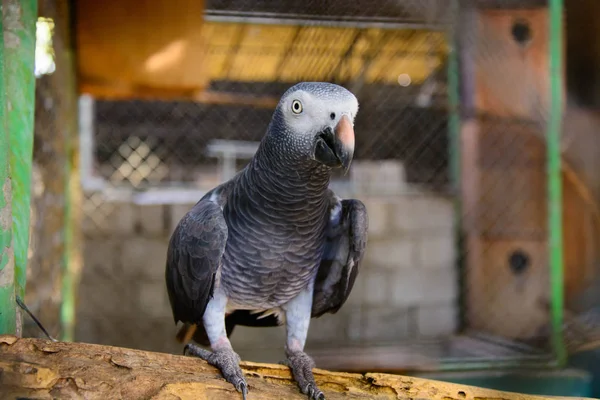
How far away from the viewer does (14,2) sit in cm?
108

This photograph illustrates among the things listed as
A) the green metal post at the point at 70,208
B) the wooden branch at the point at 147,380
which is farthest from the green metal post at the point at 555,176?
the green metal post at the point at 70,208

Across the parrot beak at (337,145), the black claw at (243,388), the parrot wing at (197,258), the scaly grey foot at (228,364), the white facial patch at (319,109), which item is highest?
the white facial patch at (319,109)

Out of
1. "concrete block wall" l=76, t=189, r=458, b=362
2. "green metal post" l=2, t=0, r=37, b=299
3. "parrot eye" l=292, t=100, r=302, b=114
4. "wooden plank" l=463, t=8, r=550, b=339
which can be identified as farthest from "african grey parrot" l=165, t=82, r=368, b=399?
"wooden plank" l=463, t=8, r=550, b=339

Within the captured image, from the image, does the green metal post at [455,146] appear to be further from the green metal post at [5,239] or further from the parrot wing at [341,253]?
the green metal post at [5,239]

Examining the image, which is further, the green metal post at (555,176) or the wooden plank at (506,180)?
the wooden plank at (506,180)

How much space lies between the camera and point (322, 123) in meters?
0.98

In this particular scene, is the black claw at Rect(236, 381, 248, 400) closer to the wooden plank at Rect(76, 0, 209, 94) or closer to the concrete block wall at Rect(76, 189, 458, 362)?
the wooden plank at Rect(76, 0, 209, 94)

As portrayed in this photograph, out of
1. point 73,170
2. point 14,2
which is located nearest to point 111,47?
point 73,170

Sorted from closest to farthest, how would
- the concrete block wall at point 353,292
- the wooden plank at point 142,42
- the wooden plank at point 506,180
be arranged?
1. the wooden plank at point 142,42
2. the wooden plank at point 506,180
3. the concrete block wall at point 353,292

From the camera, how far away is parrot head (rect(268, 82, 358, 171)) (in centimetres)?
96

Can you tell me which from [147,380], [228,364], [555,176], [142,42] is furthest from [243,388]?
[555,176]

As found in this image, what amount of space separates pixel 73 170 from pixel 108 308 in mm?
996

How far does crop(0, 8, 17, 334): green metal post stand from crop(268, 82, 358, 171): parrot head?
1.80 ft

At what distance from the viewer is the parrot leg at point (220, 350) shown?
3.54ft
